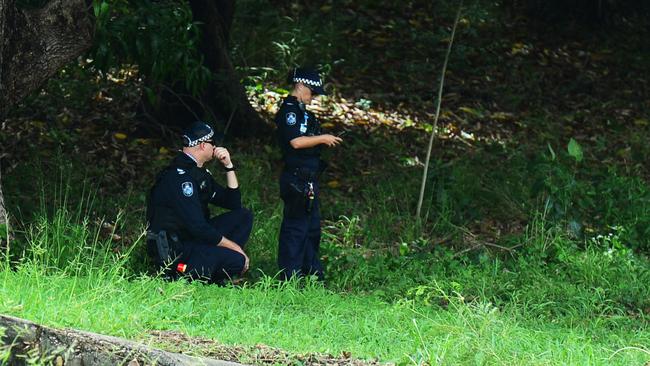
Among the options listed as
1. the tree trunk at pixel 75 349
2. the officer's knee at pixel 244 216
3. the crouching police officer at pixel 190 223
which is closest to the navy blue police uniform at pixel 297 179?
the officer's knee at pixel 244 216

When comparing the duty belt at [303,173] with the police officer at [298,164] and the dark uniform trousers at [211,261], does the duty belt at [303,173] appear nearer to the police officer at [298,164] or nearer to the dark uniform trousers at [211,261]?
the police officer at [298,164]

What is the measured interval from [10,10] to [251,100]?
4678 millimetres

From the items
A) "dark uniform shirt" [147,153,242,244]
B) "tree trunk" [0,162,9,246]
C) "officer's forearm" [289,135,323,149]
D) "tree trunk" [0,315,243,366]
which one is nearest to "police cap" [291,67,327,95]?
"officer's forearm" [289,135,323,149]

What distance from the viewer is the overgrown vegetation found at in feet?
19.3

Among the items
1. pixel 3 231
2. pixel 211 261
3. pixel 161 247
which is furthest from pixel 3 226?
pixel 211 261

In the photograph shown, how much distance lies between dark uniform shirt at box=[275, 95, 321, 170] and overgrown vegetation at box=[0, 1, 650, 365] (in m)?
0.93

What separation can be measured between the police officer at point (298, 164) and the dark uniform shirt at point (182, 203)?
1.99 feet

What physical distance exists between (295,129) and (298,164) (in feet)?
0.93

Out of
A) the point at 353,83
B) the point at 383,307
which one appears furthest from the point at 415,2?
the point at 383,307

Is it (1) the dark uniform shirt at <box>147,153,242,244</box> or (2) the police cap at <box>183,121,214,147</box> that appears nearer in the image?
(1) the dark uniform shirt at <box>147,153,242,244</box>

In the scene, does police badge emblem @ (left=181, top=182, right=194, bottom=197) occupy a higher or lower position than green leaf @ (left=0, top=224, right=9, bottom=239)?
higher

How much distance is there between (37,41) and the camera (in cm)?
791

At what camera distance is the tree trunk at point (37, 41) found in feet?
25.7

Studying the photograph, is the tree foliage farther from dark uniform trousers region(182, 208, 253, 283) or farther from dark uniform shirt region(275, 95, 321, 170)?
dark uniform trousers region(182, 208, 253, 283)
